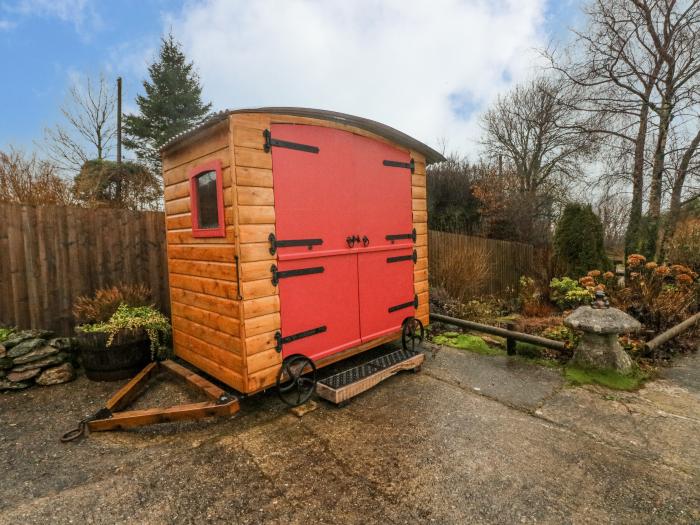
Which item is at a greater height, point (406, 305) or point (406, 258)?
point (406, 258)

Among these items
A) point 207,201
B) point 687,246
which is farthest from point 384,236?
point 687,246

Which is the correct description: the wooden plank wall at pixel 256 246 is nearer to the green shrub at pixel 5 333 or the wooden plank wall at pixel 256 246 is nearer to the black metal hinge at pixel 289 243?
the black metal hinge at pixel 289 243

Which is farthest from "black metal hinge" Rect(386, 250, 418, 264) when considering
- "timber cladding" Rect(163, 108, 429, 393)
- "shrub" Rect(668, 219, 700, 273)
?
"shrub" Rect(668, 219, 700, 273)

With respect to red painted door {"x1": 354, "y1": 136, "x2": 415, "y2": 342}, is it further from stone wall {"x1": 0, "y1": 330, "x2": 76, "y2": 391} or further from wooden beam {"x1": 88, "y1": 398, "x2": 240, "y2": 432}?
stone wall {"x1": 0, "y1": 330, "x2": 76, "y2": 391}

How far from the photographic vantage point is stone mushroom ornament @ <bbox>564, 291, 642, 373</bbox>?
11.3 feet

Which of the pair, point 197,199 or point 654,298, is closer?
point 197,199

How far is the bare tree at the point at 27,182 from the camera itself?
580 centimetres

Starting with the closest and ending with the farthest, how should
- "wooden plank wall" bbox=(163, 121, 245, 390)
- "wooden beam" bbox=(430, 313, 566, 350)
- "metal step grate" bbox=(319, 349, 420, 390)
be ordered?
"wooden plank wall" bbox=(163, 121, 245, 390) < "metal step grate" bbox=(319, 349, 420, 390) < "wooden beam" bbox=(430, 313, 566, 350)

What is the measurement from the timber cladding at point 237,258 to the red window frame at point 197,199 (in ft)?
0.09

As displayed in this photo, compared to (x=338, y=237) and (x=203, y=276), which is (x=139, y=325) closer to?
(x=203, y=276)

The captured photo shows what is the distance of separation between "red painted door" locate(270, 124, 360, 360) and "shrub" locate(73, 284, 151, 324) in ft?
7.10

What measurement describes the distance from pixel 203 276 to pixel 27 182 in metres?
5.04

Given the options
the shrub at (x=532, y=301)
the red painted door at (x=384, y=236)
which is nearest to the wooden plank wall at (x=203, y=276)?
the red painted door at (x=384, y=236)

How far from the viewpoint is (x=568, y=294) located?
216 inches
